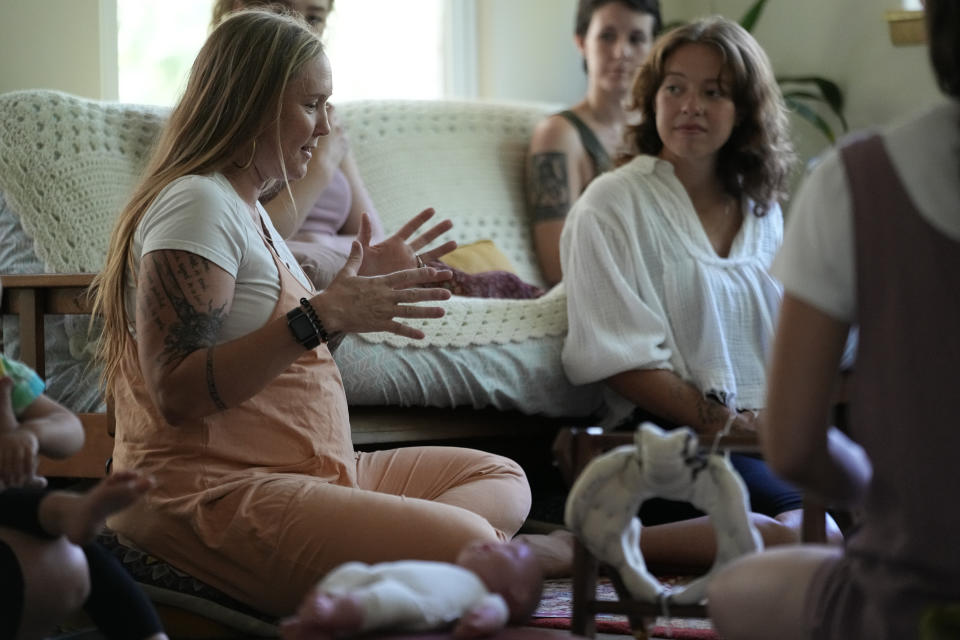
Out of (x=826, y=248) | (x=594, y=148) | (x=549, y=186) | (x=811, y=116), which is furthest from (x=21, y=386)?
(x=811, y=116)

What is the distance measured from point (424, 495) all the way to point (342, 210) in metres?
0.96

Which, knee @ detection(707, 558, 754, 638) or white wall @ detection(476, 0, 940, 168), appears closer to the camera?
knee @ detection(707, 558, 754, 638)

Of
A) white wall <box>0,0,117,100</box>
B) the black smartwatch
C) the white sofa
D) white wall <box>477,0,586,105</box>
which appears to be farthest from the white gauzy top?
white wall <box>477,0,586,105</box>

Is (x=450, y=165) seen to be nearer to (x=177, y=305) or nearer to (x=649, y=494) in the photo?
(x=177, y=305)

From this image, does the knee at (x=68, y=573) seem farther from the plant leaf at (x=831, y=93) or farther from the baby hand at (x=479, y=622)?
the plant leaf at (x=831, y=93)

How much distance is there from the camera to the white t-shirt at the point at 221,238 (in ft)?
5.04

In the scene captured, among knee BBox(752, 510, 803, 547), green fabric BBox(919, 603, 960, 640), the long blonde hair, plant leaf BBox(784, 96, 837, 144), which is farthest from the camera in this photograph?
plant leaf BBox(784, 96, 837, 144)

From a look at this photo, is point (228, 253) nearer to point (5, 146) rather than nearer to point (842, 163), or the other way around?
point (842, 163)

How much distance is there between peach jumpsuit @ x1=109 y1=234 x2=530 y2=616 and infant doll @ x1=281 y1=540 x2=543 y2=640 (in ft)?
0.97

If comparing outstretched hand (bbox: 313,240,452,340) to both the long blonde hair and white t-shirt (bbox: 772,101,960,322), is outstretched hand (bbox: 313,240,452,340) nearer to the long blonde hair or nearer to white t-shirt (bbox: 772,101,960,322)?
the long blonde hair

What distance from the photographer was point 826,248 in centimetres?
97

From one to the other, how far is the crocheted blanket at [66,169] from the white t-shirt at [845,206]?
67.6 inches

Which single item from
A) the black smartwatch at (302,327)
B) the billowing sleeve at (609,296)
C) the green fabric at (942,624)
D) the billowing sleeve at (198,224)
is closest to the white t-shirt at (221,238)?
the billowing sleeve at (198,224)

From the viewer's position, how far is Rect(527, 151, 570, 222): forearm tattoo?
10.1 ft
